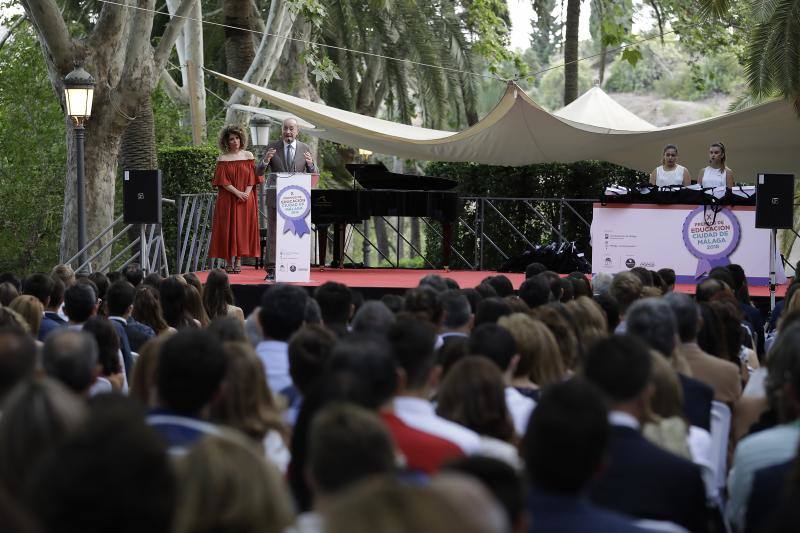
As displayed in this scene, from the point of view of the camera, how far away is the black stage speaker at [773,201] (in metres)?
12.0

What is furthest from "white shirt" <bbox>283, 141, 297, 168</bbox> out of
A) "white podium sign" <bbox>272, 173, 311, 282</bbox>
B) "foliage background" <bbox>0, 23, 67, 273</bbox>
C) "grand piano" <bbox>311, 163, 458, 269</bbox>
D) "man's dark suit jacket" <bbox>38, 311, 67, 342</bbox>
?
"foliage background" <bbox>0, 23, 67, 273</bbox>

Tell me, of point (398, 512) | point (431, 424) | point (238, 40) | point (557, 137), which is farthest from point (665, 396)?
point (238, 40)

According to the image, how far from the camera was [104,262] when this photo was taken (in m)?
15.6

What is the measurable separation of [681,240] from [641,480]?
33.1 feet

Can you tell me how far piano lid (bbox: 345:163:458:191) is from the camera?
15.6 m

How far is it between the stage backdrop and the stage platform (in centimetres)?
27

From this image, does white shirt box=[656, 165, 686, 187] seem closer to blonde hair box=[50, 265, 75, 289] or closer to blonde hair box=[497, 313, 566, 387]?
blonde hair box=[50, 265, 75, 289]

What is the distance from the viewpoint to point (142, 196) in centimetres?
1251

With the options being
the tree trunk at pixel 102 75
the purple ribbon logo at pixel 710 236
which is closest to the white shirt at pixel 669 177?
the purple ribbon logo at pixel 710 236

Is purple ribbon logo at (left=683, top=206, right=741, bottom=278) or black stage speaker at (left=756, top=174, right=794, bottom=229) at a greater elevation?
black stage speaker at (left=756, top=174, right=794, bottom=229)

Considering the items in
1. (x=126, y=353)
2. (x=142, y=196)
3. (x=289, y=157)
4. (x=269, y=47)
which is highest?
(x=269, y=47)

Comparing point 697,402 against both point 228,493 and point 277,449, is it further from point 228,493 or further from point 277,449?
point 228,493

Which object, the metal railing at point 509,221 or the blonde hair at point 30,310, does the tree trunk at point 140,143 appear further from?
the blonde hair at point 30,310

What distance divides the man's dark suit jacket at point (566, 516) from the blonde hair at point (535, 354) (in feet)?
7.23
